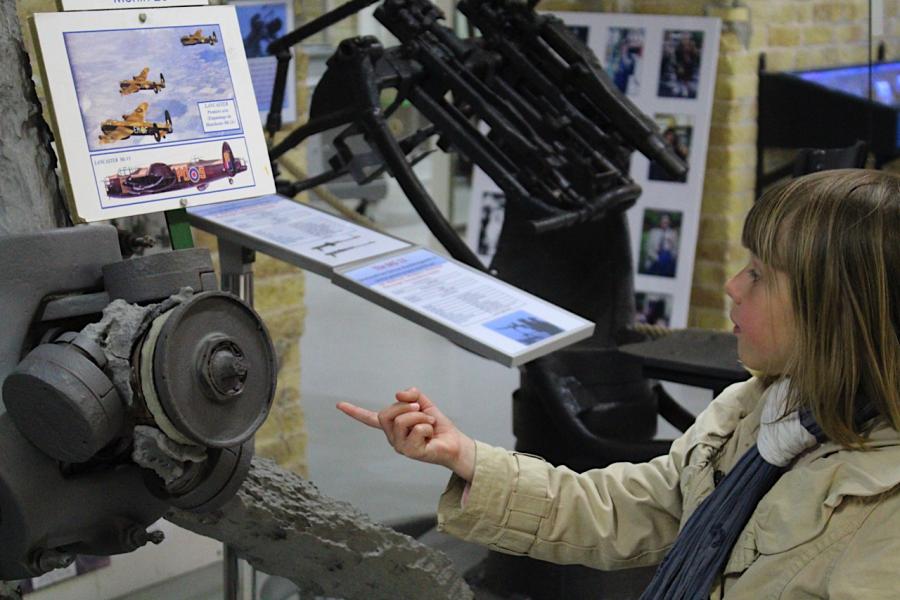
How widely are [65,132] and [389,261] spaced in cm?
92

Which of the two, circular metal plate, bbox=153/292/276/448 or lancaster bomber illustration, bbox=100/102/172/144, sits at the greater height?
lancaster bomber illustration, bbox=100/102/172/144

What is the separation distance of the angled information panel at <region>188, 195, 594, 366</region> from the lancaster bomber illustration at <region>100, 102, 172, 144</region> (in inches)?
26.6

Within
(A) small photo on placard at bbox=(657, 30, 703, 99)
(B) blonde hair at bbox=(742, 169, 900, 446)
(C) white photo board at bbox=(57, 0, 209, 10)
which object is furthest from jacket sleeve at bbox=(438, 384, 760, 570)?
(A) small photo on placard at bbox=(657, 30, 703, 99)

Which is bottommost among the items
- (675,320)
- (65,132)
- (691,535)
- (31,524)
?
(675,320)

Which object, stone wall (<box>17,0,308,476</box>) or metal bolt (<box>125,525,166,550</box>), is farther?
stone wall (<box>17,0,308,476</box>)

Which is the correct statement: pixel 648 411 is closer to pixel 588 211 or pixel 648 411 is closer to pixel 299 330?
pixel 588 211

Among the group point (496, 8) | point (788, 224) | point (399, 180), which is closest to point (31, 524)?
point (788, 224)

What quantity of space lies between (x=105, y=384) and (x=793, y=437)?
0.78 meters

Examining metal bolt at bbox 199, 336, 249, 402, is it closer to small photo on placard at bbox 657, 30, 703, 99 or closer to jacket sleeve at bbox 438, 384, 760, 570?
jacket sleeve at bbox 438, 384, 760, 570

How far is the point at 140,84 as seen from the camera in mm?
1525

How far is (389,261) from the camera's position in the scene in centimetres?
230

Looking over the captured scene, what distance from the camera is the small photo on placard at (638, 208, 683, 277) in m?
4.50

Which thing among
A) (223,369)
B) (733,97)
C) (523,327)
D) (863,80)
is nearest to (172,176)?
(223,369)

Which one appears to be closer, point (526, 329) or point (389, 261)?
point (526, 329)
